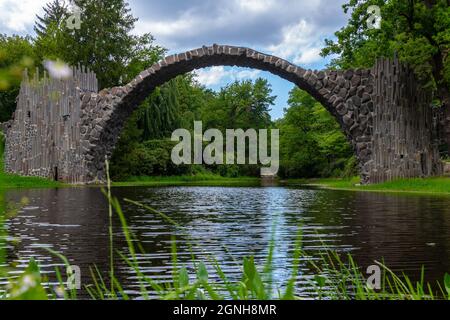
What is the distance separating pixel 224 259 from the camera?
6.99 meters

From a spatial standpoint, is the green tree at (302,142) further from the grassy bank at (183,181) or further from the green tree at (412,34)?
the green tree at (412,34)

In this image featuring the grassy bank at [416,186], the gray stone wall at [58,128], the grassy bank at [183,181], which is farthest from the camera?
the grassy bank at [183,181]

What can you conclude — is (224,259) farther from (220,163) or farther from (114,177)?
(220,163)

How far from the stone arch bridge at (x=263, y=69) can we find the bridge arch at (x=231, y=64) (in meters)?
0.04

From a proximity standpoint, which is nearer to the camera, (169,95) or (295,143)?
(169,95)

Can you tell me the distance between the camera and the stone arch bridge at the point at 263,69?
29.5m

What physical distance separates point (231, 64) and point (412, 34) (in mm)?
9576

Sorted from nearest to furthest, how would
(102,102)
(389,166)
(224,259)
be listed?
(224,259) < (389,166) < (102,102)

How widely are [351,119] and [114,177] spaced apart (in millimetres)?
21886
